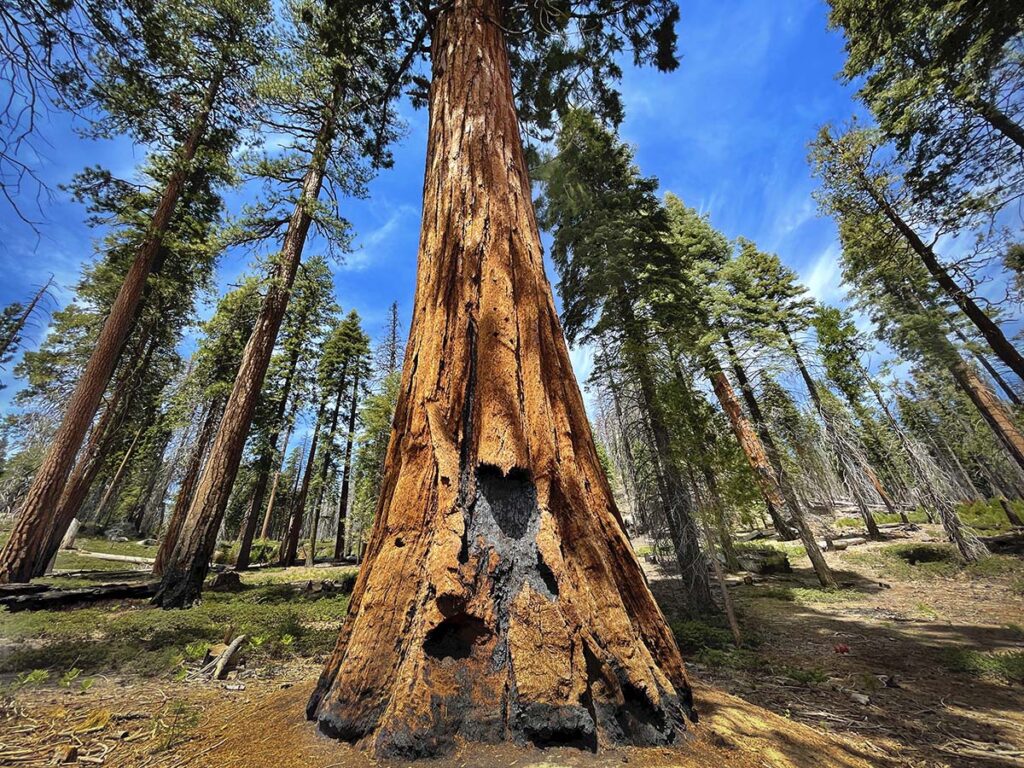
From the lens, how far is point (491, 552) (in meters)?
1.94

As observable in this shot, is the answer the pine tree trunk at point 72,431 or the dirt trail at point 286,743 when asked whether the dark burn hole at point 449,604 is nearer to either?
the dirt trail at point 286,743

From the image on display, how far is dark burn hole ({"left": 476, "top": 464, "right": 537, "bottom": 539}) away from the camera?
2027 mm

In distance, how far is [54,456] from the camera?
784cm

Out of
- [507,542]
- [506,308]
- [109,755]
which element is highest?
[506,308]

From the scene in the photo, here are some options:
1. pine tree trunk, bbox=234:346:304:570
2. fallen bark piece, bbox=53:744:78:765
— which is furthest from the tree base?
pine tree trunk, bbox=234:346:304:570

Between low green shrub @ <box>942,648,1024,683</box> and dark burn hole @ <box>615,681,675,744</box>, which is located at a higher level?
dark burn hole @ <box>615,681,675,744</box>

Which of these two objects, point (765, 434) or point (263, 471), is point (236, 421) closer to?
point (263, 471)

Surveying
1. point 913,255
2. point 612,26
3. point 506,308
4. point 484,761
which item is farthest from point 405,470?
point 913,255

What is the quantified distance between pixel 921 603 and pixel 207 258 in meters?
19.4

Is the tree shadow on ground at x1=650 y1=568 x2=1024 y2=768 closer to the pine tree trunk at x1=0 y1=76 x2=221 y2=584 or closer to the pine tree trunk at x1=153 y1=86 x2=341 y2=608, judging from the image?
the pine tree trunk at x1=153 y1=86 x2=341 y2=608

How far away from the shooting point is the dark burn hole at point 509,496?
2.03 meters

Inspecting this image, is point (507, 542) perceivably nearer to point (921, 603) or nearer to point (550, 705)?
point (550, 705)

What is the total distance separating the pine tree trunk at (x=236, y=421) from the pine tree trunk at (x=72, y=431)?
6.97 ft

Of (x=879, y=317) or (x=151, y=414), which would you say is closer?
(x=879, y=317)
